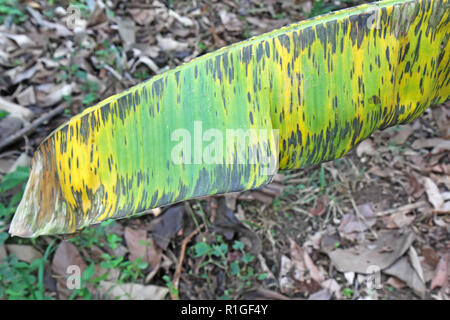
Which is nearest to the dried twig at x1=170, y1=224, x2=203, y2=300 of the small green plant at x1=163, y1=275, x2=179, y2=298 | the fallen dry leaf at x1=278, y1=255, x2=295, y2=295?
the small green plant at x1=163, y1=275, x2=179, y2=298

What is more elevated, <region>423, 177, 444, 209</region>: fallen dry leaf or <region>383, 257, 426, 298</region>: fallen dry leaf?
<region>423, 177, 444, 209</region>: fallen dry leaf

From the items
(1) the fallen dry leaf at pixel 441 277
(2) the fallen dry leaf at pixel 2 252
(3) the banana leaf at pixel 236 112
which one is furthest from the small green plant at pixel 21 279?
(1) the fallen dry leaf at pixel 441 277

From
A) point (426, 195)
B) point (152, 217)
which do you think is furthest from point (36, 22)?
point (426, 195)

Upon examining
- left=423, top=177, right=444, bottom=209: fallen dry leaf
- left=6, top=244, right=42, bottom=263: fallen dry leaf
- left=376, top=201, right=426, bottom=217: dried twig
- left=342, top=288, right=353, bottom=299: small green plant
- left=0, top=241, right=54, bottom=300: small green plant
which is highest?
left=423, top=177, right=444, bottom=209: fallen dry leaf

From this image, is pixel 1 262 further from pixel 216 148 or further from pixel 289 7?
pixel 289 7

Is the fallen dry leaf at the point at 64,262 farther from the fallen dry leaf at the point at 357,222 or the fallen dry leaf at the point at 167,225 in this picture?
the fallen dry leaf at the point at 357,222

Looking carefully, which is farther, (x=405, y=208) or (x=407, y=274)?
(x=405, y=208)

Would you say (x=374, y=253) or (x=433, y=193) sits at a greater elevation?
(x=433, y=193)

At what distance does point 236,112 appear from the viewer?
0.82m

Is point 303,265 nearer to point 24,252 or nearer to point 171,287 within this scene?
point 171,287

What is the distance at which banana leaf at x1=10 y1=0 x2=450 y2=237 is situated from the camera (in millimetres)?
825

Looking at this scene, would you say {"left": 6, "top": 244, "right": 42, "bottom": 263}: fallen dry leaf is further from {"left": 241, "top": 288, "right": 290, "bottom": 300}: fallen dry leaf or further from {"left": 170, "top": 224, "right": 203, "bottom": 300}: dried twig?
{"left": 241, "top": 288, "right": 290, "bottom": 300}: fallen dry leaf

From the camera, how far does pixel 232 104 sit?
83 cm

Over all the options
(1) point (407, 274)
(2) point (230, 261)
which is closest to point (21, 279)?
(2) point (230, 261)
